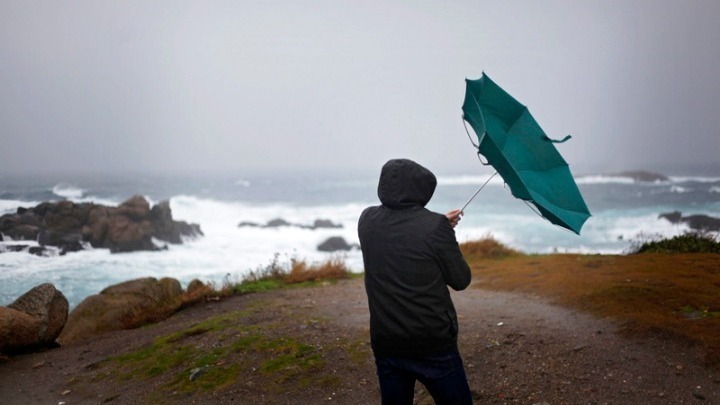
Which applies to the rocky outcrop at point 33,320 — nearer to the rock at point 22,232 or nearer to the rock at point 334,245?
the rock at point 22,232

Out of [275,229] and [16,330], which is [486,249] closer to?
[16,330]

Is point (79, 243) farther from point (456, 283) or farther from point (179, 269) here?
point (456, 283)

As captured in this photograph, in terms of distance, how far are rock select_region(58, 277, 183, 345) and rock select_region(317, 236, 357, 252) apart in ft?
55.4

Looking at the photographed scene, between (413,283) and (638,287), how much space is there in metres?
5.79

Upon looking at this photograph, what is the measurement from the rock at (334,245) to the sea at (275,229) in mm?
438

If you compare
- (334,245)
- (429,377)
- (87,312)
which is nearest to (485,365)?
(429,377)

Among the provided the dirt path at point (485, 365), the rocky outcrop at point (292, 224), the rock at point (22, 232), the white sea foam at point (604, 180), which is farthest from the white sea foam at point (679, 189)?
the rock at point (22, 232)

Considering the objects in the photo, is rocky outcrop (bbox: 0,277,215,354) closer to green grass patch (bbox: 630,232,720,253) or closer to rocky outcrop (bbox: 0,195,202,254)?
rocky outcrop (bbox: 0,195,202,254)

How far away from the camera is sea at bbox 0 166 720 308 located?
14.2 metres

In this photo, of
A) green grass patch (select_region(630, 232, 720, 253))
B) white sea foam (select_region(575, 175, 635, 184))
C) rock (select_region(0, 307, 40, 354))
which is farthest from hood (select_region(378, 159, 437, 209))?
white sea foam (select_region(575, 175, 635, 184))

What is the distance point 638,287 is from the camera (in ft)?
23.4

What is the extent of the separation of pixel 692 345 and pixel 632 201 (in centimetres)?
3846

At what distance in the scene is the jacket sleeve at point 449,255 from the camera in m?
2.70

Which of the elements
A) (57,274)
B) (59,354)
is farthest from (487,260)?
(57,274)
